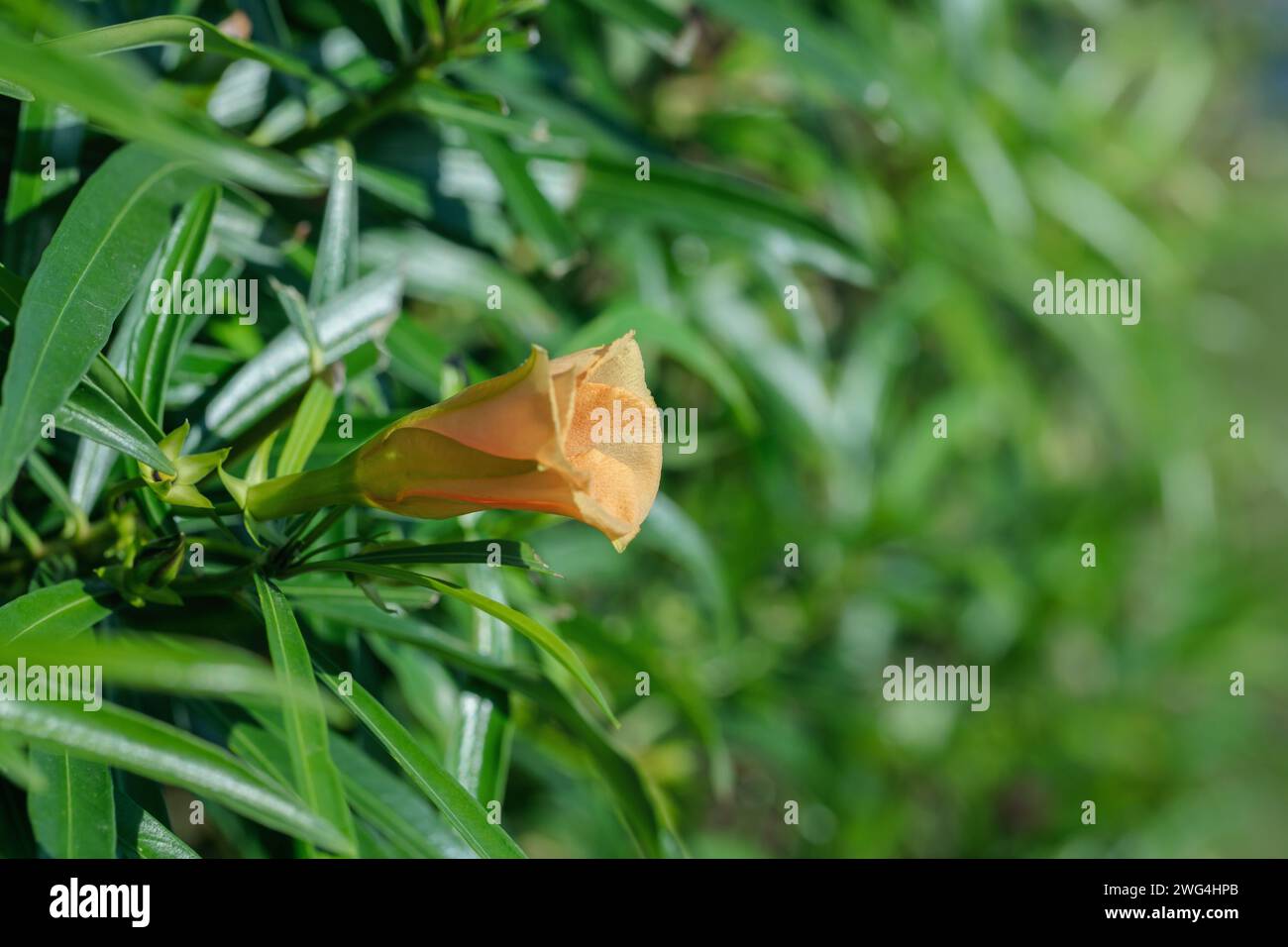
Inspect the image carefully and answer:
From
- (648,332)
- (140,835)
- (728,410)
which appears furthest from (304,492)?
(728,410)

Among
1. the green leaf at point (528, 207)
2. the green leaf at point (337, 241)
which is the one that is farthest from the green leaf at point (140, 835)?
the green leaf at point (528, 207)

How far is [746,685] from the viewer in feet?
3.60

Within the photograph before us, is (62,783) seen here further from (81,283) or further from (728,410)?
(728,410)

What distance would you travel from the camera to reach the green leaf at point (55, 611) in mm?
384

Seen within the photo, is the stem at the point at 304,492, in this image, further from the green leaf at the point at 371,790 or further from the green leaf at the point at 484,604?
the green leaf at the point at 371,790

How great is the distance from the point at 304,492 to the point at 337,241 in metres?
0.20

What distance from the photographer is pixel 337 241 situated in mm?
550

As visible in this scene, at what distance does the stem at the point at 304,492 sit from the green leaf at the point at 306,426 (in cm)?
3

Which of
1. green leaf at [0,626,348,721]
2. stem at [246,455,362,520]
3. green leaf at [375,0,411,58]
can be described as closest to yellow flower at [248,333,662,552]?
stem at [246,455,362,520]

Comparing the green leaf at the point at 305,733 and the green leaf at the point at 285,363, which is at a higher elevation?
the green leaf at the point at 285,363

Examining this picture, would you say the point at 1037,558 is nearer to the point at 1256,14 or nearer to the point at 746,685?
the point at 746,685

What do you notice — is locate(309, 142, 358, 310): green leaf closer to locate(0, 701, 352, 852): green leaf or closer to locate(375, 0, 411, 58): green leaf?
locate(375, 0, 411, 58): green leaf

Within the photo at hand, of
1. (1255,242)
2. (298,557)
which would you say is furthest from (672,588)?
(1255,242)

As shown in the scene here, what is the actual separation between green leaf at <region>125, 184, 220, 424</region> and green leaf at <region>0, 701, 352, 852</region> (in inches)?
6.3
